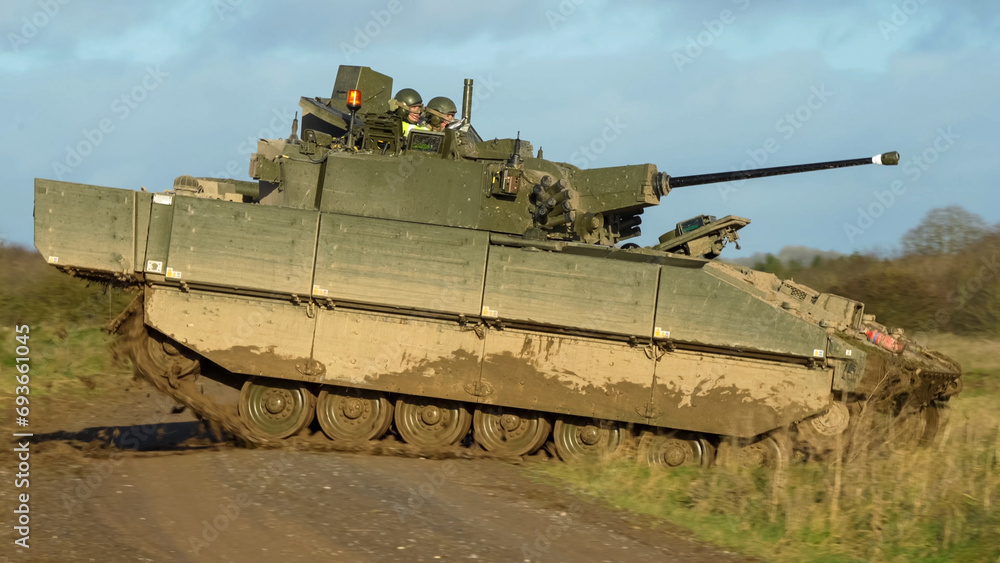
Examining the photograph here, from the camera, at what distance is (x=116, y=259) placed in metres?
12.7

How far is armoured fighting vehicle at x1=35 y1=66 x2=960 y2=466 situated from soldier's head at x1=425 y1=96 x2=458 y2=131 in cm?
174

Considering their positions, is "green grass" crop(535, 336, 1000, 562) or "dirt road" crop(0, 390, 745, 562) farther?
"green grass" crop(535, 336, 1000, 562)

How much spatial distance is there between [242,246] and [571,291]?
4.16 m

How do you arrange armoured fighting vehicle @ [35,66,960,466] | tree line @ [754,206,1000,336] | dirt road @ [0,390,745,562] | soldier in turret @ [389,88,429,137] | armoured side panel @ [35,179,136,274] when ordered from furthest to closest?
tree line @ [754,206,1000,336] < soldier in turret @ [389,88,429,137] < armoured side panel @ [35,179,136,274] < armoured fighting vehicle @ [35,66,960,466] < dirt road @ [0,390,745,562]

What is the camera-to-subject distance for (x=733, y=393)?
12320mm

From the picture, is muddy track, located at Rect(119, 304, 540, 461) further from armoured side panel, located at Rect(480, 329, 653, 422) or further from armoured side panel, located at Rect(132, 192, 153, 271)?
armoured side panel, located at Rect(480, 329, 653, 422)

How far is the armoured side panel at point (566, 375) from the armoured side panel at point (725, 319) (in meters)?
0.66

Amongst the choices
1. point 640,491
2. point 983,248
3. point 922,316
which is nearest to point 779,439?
point 640,491

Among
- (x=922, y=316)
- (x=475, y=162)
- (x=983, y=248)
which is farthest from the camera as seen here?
(x=983, y=248)

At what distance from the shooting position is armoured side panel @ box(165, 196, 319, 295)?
497 inches

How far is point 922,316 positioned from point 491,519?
1672 cm

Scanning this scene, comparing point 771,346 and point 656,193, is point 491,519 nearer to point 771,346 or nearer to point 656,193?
point 771,346

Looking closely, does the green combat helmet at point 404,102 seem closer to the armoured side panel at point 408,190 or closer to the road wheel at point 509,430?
the armoured side panel at point 408,190

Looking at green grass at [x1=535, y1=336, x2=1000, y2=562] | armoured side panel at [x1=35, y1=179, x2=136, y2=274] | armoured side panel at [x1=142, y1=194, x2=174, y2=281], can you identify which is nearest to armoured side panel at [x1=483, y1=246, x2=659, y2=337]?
green grass at [x1=535, y1=336, x2=1000, y2=562]
